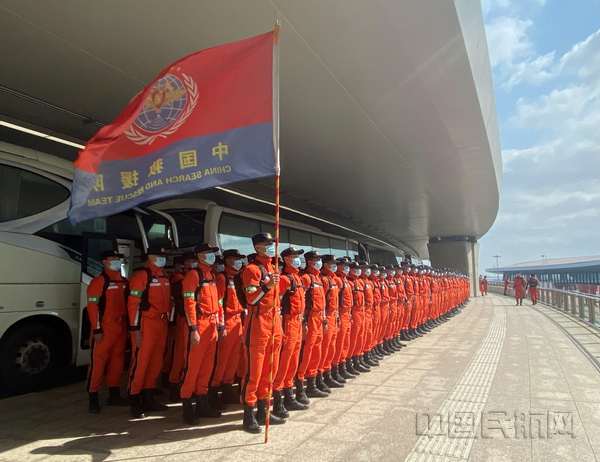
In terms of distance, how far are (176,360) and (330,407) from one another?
6.99ft

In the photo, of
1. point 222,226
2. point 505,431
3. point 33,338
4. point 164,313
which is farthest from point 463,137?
point 33,338

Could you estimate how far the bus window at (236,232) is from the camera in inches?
338

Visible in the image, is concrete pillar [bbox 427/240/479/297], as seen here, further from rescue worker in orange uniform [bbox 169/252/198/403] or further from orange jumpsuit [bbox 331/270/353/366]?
rescue worker in orange uniform [bbox 169/252/198/403]

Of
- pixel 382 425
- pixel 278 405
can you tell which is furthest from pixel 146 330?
pixel 382 425

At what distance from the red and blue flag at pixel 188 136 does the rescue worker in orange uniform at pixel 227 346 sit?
1.64 meters

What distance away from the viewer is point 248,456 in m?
3.49

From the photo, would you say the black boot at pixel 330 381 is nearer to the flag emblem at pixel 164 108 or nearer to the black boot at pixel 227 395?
the black boot at pixel 227 395

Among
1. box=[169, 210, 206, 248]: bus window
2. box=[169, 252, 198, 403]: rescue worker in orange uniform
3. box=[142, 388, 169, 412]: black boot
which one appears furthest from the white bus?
box=[142, 388, 169, 412]: black boot

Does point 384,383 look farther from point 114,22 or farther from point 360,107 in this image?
point 114,22

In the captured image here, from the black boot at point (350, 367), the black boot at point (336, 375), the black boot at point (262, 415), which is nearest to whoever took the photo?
the black boot at point (262, 415)

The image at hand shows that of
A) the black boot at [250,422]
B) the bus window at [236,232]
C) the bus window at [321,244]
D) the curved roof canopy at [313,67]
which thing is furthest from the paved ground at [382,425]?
the bus window at [321,244]

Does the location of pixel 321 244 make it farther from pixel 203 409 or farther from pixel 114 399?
pixel 203 409

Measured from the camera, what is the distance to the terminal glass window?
18.2 feet

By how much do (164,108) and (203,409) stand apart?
3.26 m
